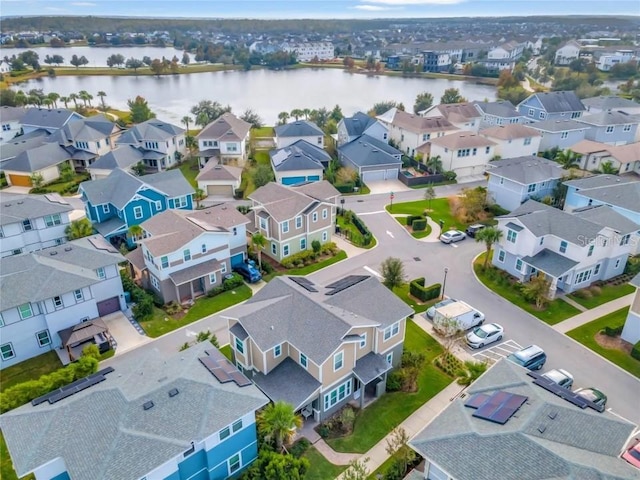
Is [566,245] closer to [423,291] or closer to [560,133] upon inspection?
[423,291]

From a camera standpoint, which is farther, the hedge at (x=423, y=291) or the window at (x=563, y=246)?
the window at (x=563, y=246)

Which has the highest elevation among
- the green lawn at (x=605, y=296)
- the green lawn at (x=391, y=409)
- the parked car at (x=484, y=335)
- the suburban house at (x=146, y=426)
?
the suburban house at (x=146, y=426)

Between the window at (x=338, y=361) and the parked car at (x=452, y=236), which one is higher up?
the window at (x=338, y=361)

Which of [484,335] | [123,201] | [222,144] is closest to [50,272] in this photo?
[123,201]

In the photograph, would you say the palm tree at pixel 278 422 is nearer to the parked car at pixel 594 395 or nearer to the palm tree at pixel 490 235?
the parked car at pixel 594 395

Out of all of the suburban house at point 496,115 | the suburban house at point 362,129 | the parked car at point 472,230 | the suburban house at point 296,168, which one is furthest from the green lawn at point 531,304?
the suburban house at point 496,115

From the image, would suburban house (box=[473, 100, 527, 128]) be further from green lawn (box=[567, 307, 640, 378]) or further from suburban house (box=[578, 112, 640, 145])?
green lawn (box=[567, 307, 640, 378])

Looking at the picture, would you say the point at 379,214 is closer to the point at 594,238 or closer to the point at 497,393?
the point at 594,238
